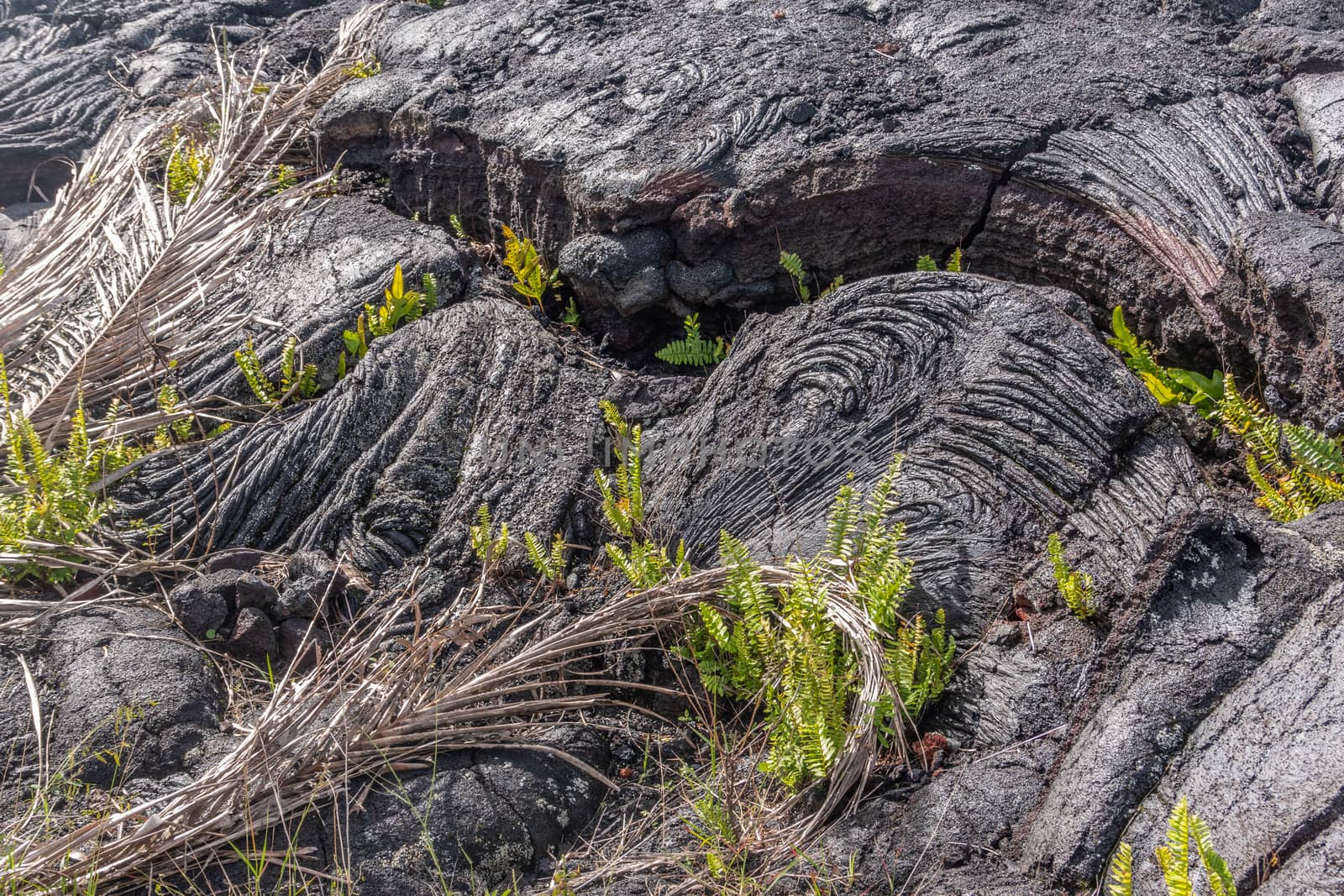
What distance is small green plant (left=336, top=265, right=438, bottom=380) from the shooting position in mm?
4098

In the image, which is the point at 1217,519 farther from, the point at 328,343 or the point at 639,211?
the point at 328,343

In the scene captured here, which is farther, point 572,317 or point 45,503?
point 572,317

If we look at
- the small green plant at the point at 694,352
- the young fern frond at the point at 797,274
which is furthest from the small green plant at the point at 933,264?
the small green plant at the point at 694,352

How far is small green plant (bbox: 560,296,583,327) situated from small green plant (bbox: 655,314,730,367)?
0.52 metres

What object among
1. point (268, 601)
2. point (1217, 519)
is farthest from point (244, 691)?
point (1217, 519)

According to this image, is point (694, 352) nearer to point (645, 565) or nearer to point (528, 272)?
point (528, 272)

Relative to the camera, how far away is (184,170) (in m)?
5.39

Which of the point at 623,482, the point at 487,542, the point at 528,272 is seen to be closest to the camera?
the point at 487,542

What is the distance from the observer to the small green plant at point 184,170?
209 inches

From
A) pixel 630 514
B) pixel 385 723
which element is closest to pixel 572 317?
pixel 630 514

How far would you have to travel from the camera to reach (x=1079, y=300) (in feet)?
10.6

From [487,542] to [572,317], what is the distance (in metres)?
1.40

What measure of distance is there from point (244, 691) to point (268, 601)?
324mm

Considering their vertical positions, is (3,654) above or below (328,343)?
below
